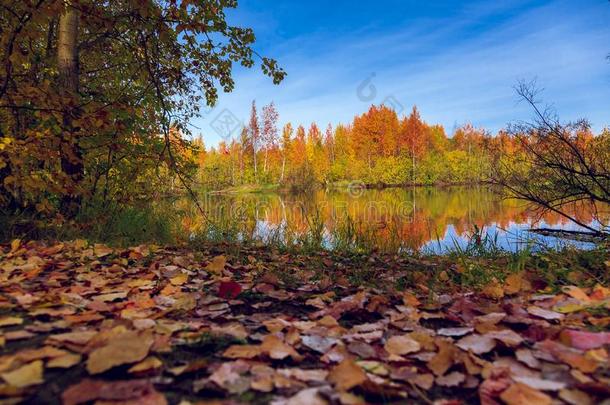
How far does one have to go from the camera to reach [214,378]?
0.98m

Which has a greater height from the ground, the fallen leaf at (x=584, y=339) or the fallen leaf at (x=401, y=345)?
the fallen leaf at (x=584, y=339)

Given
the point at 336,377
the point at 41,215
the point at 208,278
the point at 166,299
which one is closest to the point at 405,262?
the point at 208,278

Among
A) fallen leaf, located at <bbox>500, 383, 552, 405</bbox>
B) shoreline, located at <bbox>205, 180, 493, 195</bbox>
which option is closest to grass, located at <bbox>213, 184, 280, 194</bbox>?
shoreline, located at <bbox>205, 180, 493, 195</bbox>

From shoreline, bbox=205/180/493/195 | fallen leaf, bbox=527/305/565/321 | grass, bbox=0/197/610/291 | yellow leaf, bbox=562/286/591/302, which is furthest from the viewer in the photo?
shoreline, bbox=205/180/493/195

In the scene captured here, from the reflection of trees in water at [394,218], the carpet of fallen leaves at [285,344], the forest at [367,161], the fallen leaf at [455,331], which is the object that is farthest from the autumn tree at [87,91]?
the forest at [367,161]

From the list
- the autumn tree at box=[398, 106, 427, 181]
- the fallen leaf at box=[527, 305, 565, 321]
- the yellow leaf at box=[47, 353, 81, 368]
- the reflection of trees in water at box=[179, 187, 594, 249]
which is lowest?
the reflection of trees in water at box=[179, 187, 594, 249]

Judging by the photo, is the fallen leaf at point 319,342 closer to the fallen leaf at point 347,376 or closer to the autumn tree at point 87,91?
the fallen leaf at point 347,376

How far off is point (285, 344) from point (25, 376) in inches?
28.8

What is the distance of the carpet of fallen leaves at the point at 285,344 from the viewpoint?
36.5 inches

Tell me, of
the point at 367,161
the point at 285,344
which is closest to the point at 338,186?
the point at 367,161

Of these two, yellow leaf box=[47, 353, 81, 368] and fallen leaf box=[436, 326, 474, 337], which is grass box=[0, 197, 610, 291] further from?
yellow leaf box=[47, 353, 81, 368]

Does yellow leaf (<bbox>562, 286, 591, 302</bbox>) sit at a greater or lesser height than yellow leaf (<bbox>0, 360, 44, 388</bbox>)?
lesser

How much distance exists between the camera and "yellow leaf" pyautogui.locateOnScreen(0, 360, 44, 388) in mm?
864

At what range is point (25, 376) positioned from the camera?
896mm
